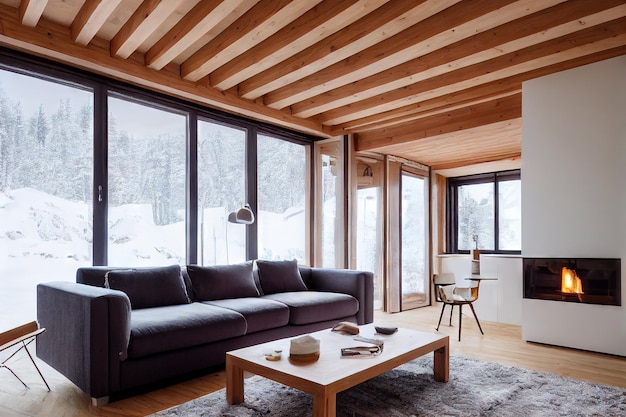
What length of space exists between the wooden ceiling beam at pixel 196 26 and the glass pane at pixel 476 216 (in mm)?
4937

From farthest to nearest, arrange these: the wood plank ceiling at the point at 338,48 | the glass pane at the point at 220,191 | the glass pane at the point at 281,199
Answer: the glass pane at the point at 281,199, the glass pane at the point at 220,191, the wood plank ceiling at the point at 338,48

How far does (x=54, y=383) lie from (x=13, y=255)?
3.81ft

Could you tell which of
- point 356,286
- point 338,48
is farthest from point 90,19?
point 356,286

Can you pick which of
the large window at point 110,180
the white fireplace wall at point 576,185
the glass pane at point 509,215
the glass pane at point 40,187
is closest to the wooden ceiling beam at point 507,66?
the white fireplace wall at point 576,185

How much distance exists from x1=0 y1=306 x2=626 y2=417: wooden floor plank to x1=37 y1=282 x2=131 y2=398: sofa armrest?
0.39 ft

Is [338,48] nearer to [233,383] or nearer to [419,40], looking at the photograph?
[419,40]

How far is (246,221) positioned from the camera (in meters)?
4.55

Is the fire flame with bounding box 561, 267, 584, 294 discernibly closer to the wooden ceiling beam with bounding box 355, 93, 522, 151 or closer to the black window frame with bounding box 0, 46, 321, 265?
the wooden ceiling beam with bounding box 355, 93, 522, 151

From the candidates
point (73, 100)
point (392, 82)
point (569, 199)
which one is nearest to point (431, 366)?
point (569, 199)

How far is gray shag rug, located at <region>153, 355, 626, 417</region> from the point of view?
2.53 m

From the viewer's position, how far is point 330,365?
7.81 feet

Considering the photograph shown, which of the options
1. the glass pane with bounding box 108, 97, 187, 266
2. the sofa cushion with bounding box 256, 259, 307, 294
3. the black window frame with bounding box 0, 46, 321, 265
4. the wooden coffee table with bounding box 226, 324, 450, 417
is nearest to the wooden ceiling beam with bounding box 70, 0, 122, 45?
the black window frame with bounding box 0, 46, 321, 265

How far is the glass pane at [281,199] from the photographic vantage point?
5453 mm

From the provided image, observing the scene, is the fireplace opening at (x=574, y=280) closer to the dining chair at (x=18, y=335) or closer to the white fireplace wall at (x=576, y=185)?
the white fireplace wall at (x=576, y=185)
